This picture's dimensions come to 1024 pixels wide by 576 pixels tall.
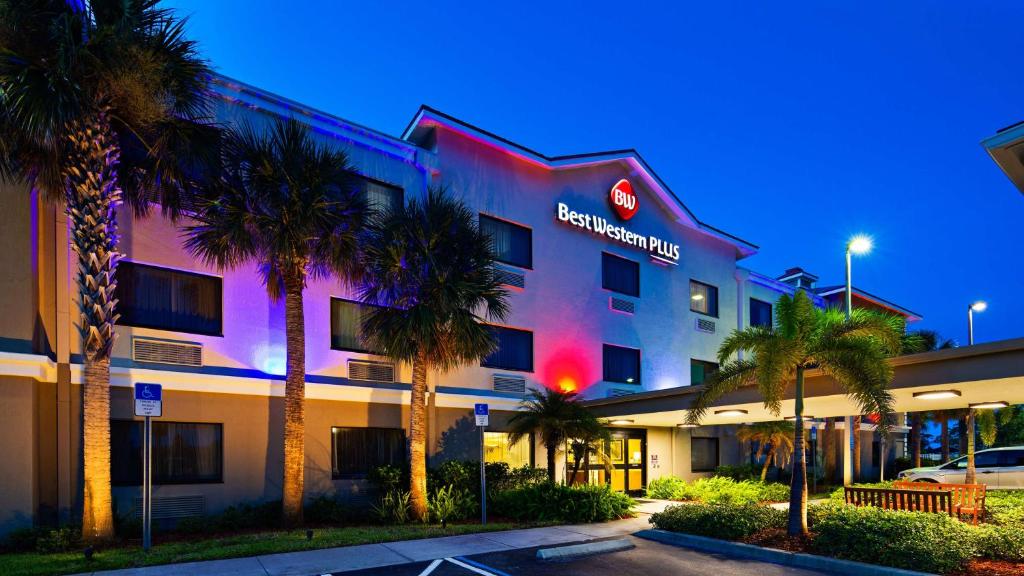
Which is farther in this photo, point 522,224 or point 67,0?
point 522,224

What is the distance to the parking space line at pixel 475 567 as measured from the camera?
33.6 ft

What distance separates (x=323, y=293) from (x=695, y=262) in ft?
54.3

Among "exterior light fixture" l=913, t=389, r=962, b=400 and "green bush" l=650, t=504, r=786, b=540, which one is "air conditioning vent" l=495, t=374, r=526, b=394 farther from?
"exterior light fixture" l=913, t=389, r=962, b=400

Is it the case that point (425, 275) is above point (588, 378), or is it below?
above

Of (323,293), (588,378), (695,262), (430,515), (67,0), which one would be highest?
(67,0)

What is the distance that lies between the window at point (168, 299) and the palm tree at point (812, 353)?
38.8ft

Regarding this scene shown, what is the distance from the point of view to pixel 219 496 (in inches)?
578

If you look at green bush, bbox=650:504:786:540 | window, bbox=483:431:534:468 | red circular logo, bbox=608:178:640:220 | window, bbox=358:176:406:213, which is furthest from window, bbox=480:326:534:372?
green bush, bbox=650:504:786:540

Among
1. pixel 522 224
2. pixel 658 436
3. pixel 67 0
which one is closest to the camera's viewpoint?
pixel 67 0

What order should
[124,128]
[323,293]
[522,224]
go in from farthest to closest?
[522,224] < [323,293] < [124,128]

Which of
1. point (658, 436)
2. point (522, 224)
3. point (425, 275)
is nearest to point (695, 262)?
point (658, 436)

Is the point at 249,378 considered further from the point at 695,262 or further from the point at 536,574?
the point at 695,262

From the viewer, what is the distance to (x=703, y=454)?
27.0 m

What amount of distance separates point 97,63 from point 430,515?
37.4 feet
